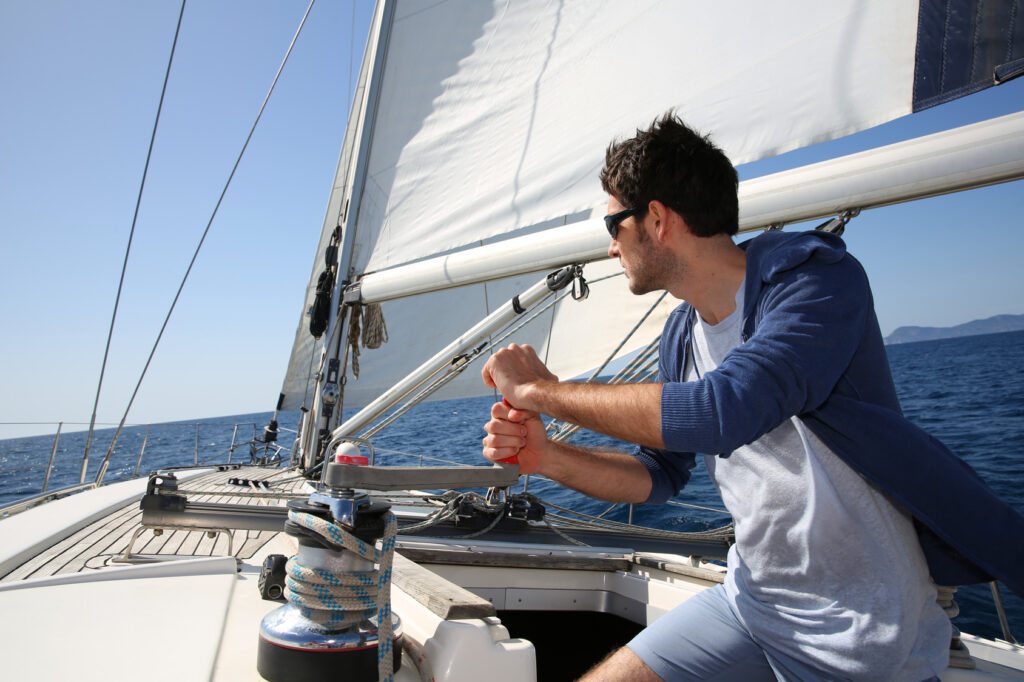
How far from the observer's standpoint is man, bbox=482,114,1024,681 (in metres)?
0.90

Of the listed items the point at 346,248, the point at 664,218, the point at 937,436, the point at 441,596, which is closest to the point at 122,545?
the point at 346,248

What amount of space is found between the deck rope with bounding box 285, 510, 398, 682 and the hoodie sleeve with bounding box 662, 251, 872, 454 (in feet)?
1.43

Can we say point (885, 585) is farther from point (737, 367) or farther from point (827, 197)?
point (827, 197)

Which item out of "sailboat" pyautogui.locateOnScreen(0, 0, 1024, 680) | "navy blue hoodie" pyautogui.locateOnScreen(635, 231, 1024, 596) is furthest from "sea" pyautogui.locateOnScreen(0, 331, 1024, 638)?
"sailboat" pyautogui.locateOnScreen(0, 0, 1024, 680)

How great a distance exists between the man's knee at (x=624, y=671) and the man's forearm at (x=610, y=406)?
1.61 feet

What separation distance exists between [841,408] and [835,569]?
26cm

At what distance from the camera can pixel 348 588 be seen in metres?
0.88

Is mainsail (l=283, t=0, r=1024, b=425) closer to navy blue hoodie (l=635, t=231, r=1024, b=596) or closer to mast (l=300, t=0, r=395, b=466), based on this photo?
mast (l=300, t=0, r=395, b=466)

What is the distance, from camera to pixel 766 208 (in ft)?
6.39

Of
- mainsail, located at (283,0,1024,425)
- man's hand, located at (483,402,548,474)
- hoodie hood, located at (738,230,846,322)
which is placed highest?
mainsail, located at (283,0,1024,425)

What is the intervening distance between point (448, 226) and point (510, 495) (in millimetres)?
1405

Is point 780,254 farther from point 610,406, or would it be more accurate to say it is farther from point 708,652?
point 708,652

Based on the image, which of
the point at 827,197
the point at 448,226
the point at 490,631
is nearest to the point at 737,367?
the point at 490,631

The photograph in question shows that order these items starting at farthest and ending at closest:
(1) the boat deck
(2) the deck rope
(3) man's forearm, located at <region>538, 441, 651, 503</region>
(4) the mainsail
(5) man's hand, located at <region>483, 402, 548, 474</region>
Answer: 1. (1) the boat deck
2. (4) the mainsail
3. (3) man's forearm, located at <region>538, 441, 651, 503</region>
4. (5) man's hand, located at <region>483, 402, 548, 474</region>
5. (2) the deck rope
